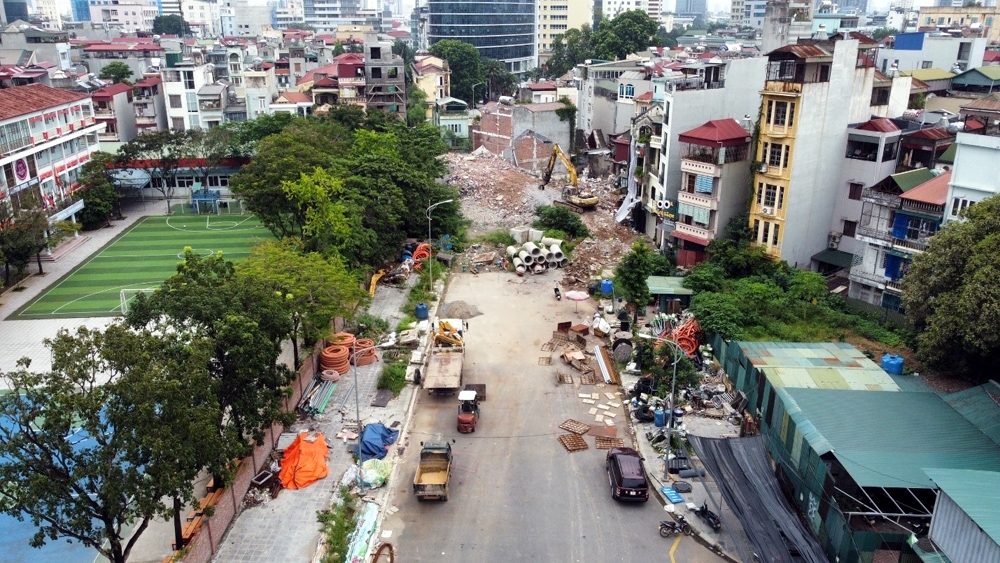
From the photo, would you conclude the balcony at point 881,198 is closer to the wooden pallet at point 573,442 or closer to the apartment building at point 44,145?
the wooden pallet at point 573,442

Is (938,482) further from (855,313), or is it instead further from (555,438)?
(855,313)

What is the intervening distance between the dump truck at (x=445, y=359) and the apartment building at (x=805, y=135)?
1738 cm

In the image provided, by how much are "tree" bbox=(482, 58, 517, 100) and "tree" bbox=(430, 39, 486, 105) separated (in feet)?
13.4

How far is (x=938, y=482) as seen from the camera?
14500 mm

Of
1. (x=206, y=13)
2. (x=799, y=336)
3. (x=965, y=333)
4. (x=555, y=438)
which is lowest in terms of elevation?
(x=555, y=438)

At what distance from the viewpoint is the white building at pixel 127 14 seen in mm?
178625

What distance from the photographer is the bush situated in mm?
47844

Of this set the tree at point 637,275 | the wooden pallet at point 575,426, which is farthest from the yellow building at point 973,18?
the wooden pallet at point 575,426

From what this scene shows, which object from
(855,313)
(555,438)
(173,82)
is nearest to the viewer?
(555,438)

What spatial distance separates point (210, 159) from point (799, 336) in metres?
45.3

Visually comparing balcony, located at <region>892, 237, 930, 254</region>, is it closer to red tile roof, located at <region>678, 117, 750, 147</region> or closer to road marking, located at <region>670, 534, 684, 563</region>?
red tile roof, located at <region>678, 117, 750, 147</region>

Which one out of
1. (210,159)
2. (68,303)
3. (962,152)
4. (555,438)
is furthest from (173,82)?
(962,152)

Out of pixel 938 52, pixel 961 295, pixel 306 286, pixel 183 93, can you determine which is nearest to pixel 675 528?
pixel 961 295

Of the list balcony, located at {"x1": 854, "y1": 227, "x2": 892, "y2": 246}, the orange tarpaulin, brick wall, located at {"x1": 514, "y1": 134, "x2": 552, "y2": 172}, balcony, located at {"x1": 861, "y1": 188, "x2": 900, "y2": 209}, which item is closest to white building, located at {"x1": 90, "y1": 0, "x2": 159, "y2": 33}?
brick wall, located at {"x1": 514, "y1": 134, "x2": 552, "y2": 172}
